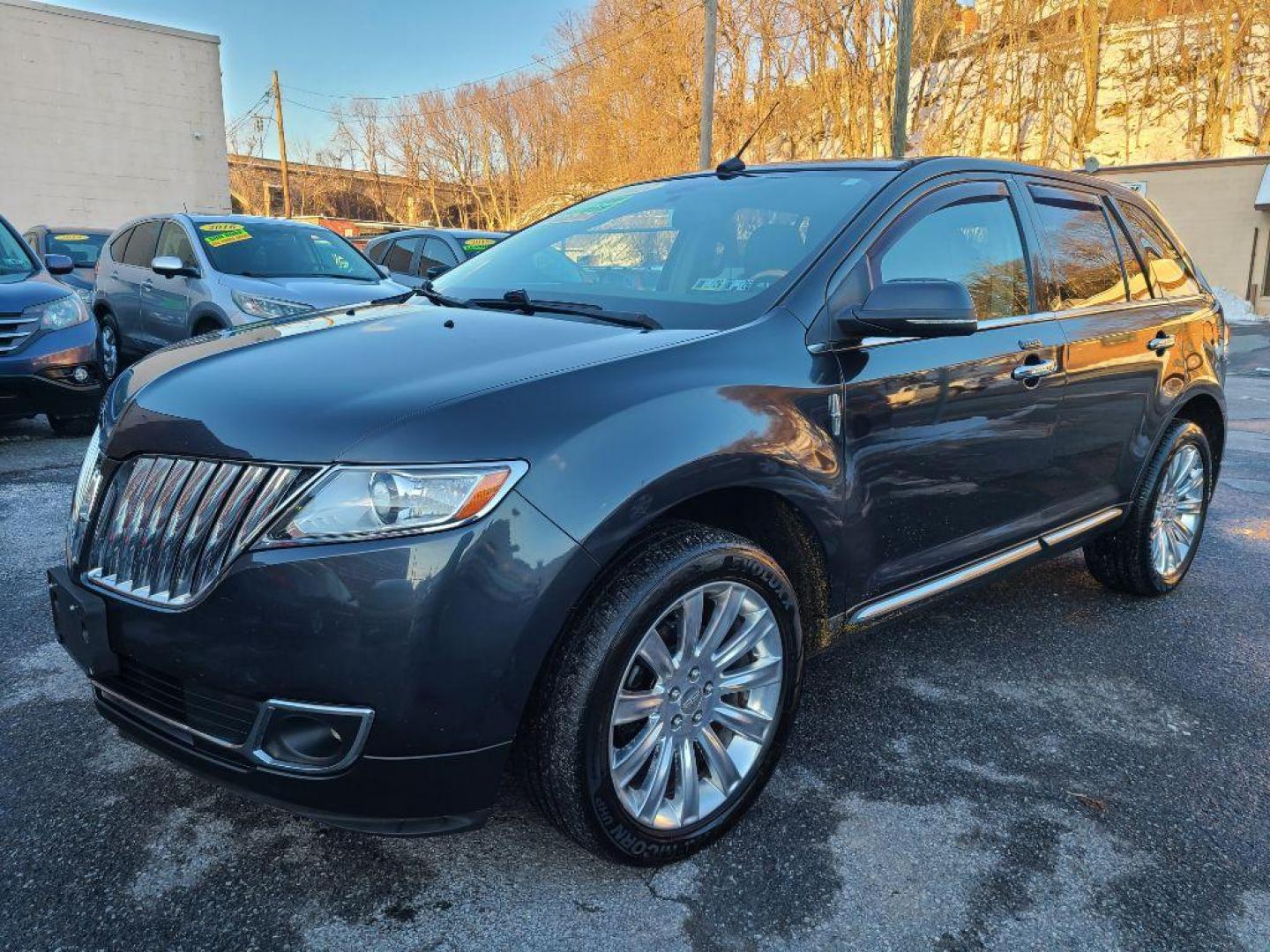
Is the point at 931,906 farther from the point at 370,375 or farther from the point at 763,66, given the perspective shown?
the point at 763,66

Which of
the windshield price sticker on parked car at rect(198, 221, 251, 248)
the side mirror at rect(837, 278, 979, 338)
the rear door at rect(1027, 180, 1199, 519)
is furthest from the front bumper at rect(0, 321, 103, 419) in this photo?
the rear door at rect(1027, 180, 1199, 519)

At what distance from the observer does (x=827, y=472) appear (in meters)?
2.44

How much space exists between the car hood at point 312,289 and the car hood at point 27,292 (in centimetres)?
119

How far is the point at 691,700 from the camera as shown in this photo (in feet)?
7.32

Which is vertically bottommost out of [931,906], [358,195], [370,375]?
[931,906]

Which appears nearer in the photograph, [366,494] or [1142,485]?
[366,494]

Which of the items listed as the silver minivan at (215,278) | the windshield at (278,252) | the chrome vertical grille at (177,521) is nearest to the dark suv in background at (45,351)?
the silver minivan at (215,278)

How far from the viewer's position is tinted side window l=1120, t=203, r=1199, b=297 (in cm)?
396

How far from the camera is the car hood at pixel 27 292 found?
6281 mm

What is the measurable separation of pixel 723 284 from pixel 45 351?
554cm

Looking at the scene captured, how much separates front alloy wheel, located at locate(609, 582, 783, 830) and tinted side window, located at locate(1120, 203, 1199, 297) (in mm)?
2739

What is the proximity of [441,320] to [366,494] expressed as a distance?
3.17ft

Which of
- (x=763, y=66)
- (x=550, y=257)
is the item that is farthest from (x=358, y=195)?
(x=550, y=257)

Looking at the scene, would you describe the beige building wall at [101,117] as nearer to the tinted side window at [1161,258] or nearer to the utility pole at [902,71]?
the utility pole at [902,71]
